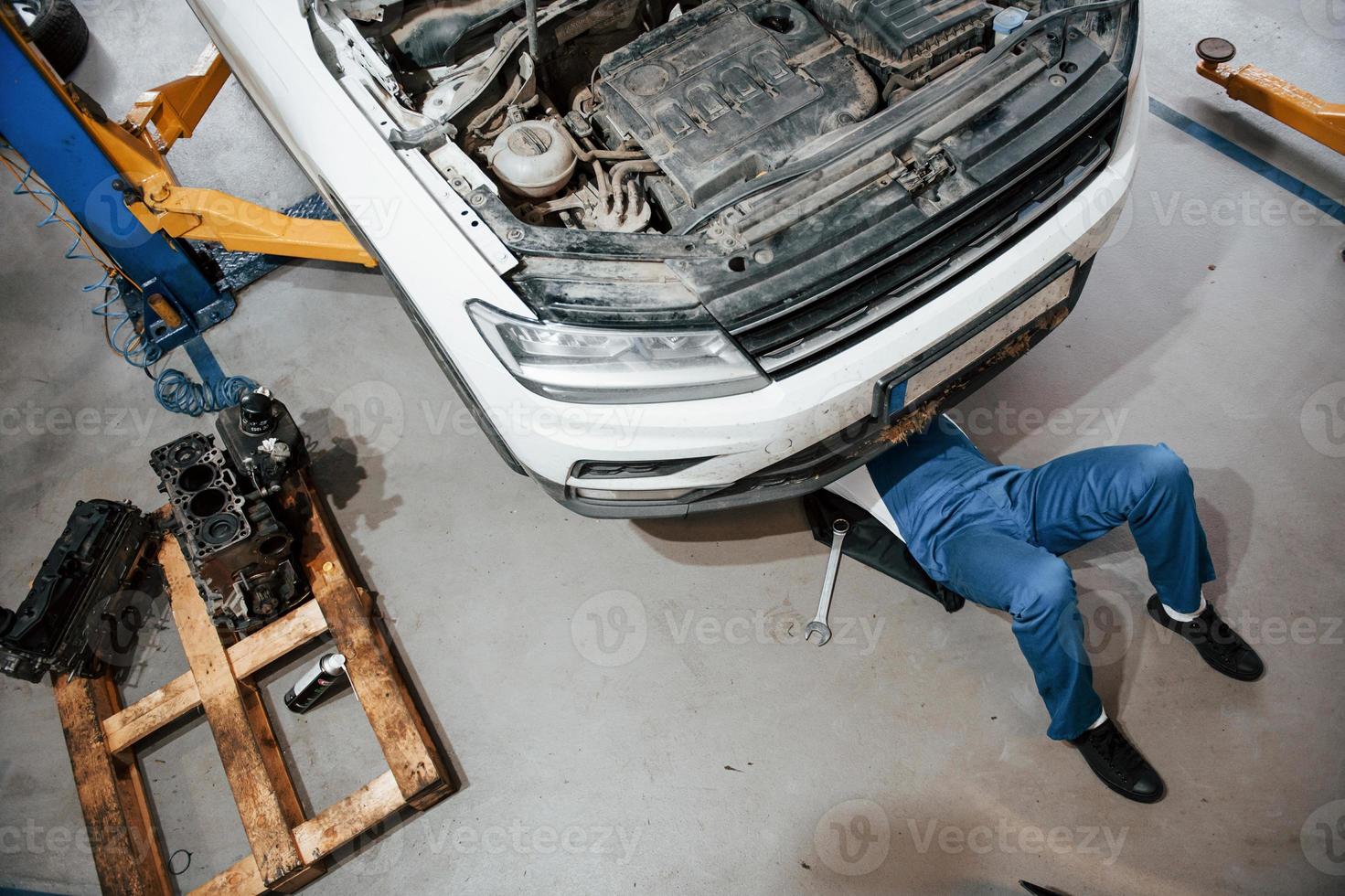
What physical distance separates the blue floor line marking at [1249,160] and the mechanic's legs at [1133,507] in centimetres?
172

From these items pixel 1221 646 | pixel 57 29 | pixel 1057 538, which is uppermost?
pixel 57 29

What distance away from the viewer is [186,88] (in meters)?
2.95

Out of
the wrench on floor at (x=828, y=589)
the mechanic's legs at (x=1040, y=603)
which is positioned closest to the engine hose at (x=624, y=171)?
the wrench on floor at (x=828, y=589)

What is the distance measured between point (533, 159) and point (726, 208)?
0.55 m

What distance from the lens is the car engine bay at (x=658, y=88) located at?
2193mm

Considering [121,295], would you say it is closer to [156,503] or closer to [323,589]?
[156,503]

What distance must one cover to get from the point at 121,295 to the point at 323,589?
1666 mm

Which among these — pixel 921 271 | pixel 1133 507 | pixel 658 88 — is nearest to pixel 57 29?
pixel 658 88

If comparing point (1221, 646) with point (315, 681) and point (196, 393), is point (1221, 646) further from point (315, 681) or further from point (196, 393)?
point (196, 393)

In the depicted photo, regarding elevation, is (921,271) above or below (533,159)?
below

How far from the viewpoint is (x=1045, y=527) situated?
6.83 ft

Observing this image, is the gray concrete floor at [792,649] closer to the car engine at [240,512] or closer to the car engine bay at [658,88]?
the car engine at [240,512]

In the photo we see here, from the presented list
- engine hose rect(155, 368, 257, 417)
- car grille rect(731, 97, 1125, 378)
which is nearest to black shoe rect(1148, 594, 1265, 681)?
car grille rect(731, 97, 1125, 378)

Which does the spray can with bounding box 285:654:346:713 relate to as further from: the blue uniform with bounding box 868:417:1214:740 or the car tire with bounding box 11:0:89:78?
the car tire with bounding box 11:0:89:78
